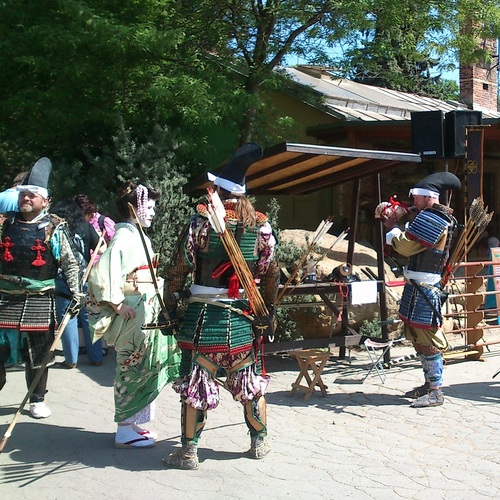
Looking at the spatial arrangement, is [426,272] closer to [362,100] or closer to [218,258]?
[218,258]

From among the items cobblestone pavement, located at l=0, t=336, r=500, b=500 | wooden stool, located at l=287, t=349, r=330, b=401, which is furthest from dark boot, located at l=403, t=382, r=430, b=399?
wooden stool, located at l=287, t=349, r=330, b=401

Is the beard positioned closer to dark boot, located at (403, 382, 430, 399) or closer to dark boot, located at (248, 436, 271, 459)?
dark boot, located at (248, 436, 271, 459)

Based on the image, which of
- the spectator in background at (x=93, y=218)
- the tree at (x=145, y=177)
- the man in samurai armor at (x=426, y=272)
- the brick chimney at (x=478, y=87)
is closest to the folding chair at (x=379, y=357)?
the man in samurai armor at (x=426, y=272)

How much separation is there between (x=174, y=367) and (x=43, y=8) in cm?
629

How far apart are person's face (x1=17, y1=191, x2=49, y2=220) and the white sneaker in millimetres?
1509

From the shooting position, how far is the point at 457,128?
9172mm

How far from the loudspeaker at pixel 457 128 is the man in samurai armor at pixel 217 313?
5278 mm

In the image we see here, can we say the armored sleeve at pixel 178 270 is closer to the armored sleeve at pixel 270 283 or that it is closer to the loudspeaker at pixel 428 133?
the armored sleeve at pixel 270 283

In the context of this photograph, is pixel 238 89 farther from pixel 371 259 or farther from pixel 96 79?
pixel 371 259

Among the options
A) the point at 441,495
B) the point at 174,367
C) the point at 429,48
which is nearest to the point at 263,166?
the point at 174,367

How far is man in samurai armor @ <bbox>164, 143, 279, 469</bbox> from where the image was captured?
14.7 ft

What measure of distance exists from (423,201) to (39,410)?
11.5ft

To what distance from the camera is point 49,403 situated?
612cm

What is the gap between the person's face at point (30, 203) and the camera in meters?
5.19
